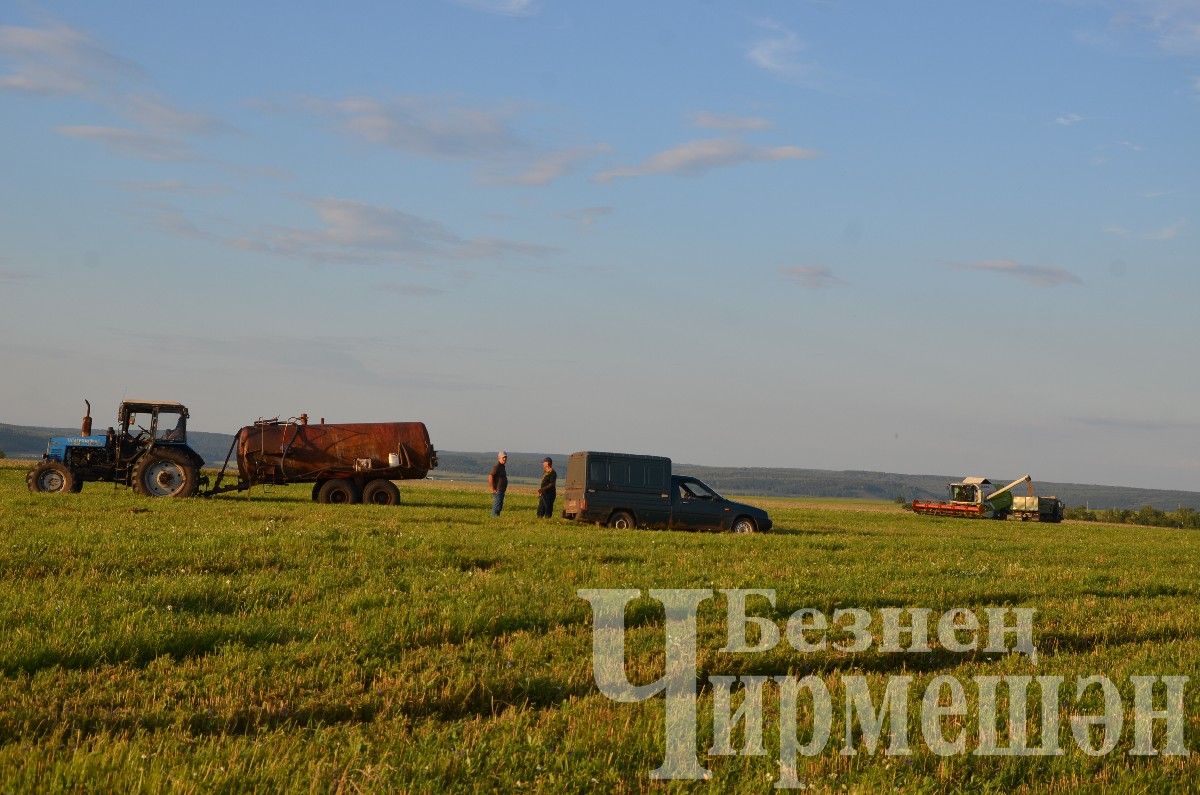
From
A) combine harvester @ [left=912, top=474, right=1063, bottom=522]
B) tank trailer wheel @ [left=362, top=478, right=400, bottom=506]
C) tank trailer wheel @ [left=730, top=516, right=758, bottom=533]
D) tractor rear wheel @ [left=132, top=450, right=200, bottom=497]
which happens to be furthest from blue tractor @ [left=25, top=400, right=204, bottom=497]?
combine harvester @ [left=912, top=474, right=1063, bottom=522]

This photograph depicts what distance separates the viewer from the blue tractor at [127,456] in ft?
102

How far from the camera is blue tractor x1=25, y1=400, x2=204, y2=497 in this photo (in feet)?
102

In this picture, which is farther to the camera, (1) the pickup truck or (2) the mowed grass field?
(1) the pickup truck

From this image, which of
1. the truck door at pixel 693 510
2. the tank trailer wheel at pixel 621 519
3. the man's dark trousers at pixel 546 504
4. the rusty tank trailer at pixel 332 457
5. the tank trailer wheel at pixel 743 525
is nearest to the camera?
the tank trailer wheel at pixel 621 519

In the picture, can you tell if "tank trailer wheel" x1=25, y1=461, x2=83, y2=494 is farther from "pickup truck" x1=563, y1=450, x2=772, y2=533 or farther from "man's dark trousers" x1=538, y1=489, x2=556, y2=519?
"pickup truck" x1=563, y1=450, x2=772, y2=533

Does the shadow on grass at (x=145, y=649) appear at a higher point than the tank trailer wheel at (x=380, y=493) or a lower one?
lower

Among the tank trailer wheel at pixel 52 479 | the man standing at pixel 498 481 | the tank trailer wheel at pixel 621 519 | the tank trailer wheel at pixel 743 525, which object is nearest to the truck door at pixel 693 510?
the tank trailer wheel at pixel 743 525

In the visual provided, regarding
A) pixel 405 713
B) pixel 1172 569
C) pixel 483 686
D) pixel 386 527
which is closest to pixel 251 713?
pixel 405 713

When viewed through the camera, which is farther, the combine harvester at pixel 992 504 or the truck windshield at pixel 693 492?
the combine harvester at pixel 992 504

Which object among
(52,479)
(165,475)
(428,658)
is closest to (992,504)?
(165,475)

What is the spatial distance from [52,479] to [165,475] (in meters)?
3.88

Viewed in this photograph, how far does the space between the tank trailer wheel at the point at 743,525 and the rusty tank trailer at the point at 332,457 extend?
968 cm

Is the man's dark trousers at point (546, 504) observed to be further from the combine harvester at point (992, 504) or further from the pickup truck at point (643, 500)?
the combine harvester at point (992, 504)

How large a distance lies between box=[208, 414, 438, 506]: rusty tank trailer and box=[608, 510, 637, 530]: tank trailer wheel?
23.8 feet
